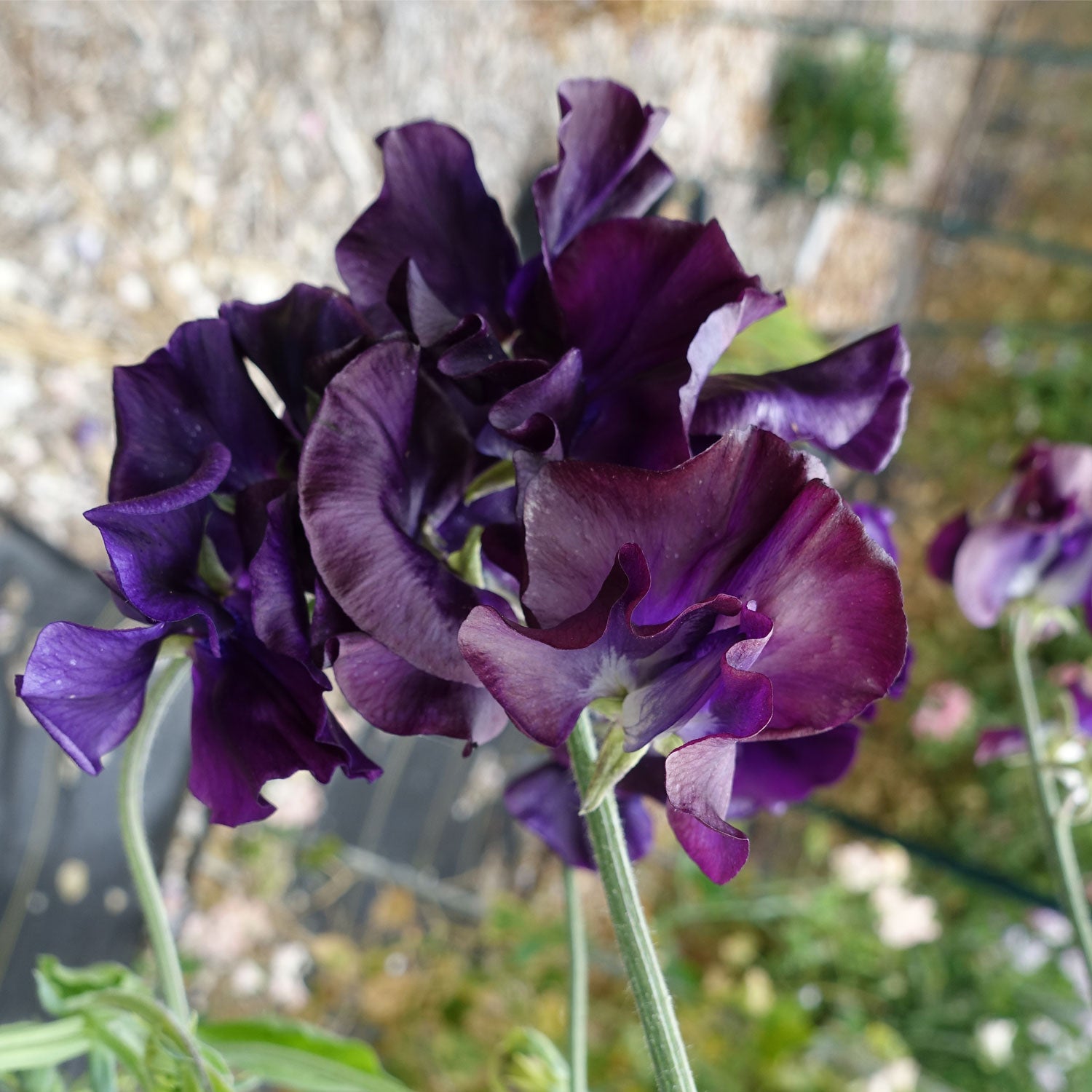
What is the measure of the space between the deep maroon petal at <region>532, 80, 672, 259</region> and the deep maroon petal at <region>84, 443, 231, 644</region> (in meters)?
0.15

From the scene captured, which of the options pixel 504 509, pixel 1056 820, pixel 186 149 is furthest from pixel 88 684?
pixel 186 149

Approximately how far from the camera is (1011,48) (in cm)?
252

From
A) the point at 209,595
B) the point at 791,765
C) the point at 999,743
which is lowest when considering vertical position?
the point at 999,743

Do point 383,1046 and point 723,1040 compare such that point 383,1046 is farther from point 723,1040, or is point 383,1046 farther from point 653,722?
point 653,722

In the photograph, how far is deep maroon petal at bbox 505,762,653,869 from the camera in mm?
448

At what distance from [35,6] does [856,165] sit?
3.03m

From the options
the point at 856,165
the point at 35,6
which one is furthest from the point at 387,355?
the point at 856,165

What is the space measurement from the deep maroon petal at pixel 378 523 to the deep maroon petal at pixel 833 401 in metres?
0.10

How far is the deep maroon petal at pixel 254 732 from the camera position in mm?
313

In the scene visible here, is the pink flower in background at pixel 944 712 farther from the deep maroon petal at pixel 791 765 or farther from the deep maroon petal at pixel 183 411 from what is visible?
the deep maroon petal at pixel 183 411

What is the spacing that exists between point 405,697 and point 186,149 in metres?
1.51

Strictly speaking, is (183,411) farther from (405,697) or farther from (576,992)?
(576,992)

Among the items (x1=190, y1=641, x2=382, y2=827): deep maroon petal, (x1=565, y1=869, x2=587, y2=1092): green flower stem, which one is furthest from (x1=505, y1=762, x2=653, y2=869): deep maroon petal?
(x1=190, y1=641, x2=382, y2=827): deep maroon petal

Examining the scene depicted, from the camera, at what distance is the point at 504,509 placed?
13.9 inches
